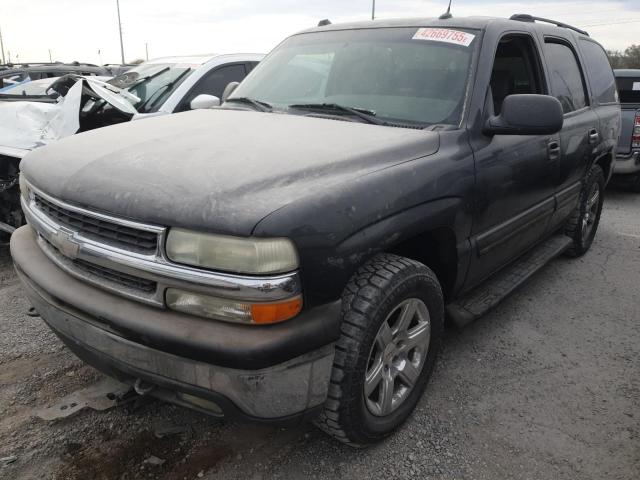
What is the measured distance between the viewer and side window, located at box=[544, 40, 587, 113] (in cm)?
360

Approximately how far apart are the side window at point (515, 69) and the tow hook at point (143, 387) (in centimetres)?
239

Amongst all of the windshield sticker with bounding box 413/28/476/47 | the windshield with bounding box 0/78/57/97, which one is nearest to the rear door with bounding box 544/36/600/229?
the windshield sticker with bounding box 413/28/476/47

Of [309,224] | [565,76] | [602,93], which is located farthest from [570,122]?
[309,224]

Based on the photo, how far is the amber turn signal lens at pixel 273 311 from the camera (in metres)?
1.71

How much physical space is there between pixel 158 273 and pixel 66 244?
530 millimetres

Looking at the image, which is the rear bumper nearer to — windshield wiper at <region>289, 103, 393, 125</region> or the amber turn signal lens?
windshield wiper at <region>289, 103, 393, 125</region>

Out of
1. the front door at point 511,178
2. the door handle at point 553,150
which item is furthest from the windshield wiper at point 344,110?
the door handle at point 553,150

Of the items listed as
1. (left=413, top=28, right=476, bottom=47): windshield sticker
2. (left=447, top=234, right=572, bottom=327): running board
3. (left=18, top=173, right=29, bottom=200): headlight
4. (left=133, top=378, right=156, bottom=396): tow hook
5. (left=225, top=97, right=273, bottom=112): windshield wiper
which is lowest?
(left=447, top=234, right=572, bottom=327): running board

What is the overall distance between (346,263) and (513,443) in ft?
4.24

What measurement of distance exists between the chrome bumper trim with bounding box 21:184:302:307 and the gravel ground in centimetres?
85

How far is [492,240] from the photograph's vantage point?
9.46 ft

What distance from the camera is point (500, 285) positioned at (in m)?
3.37

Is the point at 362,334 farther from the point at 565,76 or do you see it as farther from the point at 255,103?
the point at 565,76

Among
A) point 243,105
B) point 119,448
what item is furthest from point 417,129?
point 119,448
